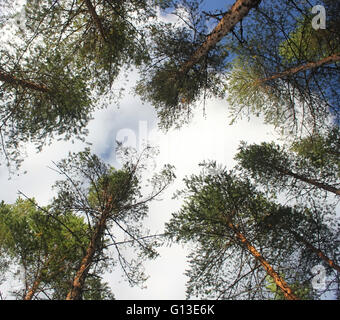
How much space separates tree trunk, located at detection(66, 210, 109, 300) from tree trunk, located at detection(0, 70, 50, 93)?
4181 mm

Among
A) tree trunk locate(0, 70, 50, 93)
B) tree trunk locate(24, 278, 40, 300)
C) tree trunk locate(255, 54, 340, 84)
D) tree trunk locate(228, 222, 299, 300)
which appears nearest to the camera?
tree trunk locate(0, 70, 50, 93)

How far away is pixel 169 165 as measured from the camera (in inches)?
294

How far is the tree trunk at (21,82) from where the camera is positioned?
175 inches

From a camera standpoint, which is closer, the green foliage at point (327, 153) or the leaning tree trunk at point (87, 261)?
the leaning tree trunk at point (87, 261)

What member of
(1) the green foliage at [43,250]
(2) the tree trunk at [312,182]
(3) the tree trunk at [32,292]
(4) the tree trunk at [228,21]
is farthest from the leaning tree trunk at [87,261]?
(2) the tree trunk at [312,182]

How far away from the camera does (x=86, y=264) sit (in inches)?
196

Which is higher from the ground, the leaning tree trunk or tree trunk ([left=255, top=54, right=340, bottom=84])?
tree trunk ([left=255, top=54, right=340, bottom=84])

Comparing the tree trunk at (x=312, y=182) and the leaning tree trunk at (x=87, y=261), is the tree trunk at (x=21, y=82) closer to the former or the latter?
the leaning tree trunk at (x=87, y=261)

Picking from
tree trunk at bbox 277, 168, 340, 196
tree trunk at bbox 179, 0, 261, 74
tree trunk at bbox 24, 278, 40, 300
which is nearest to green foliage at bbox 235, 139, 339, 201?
tree trunk at bbox 277, 168, 340, 196

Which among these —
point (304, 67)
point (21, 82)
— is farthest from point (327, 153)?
point (21, 82)

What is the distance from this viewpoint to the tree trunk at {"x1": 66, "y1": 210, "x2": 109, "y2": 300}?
15.7 feet

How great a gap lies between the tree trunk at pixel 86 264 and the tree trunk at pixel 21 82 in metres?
4.18

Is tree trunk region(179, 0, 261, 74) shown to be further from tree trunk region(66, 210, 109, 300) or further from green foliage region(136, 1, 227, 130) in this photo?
tree trunk region(66, 210, 109, 300)
